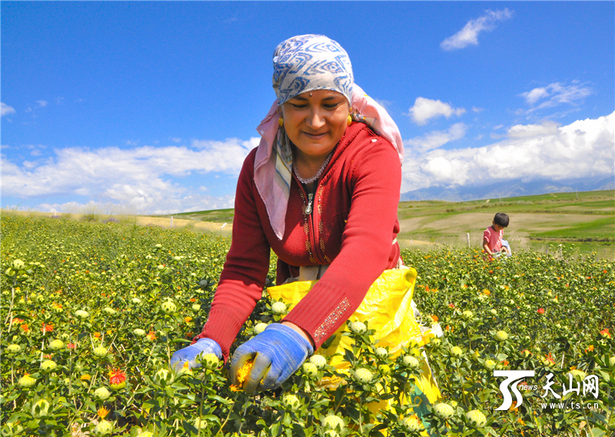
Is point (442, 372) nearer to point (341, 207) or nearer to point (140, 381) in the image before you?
point (341, 207)

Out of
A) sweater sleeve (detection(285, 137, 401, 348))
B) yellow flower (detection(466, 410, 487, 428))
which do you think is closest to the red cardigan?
sweater sleeve (detection(285, 137, 401, 348))

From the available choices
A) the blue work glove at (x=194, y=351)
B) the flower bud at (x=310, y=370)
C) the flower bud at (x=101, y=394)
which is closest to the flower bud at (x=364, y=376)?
the flower bud at (x=310, y=370)

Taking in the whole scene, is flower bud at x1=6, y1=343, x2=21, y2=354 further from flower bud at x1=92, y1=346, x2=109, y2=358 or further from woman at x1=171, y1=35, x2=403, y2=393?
woman at x1=171, y1=35, x2=403, y2=393

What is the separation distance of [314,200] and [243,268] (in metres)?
0.45

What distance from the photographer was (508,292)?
2.43 metres

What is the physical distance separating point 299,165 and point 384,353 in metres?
0.96

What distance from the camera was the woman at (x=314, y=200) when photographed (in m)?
1.17

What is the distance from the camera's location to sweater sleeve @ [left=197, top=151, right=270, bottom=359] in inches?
57.5

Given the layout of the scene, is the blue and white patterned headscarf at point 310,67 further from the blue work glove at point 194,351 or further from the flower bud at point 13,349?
the flower bud at point 13,349

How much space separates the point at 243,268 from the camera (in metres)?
1.67

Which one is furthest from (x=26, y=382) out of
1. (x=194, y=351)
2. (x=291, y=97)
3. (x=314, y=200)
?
(x=291, y=97)

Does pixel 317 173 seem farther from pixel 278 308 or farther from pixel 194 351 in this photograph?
pixel 194 351

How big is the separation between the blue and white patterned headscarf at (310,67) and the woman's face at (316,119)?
0.10ft

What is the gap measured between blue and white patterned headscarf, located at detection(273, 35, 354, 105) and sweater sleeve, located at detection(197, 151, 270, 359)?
0.46 m
